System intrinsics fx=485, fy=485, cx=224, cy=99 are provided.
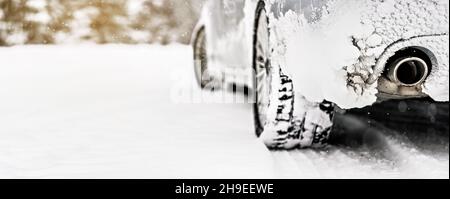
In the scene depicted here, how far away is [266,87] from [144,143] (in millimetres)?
828

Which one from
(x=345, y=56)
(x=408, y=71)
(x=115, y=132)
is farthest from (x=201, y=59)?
(x=408, y=71)

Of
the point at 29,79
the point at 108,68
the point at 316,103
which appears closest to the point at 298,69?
the point at 316,103

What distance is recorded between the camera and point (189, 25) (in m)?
10.7

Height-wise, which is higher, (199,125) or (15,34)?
(15,34)

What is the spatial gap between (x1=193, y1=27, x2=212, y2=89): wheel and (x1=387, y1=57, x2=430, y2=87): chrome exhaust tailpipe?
118 inches

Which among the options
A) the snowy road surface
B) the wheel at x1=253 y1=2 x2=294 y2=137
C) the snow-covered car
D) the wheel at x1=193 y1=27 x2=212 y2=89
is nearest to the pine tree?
the snowy road surface

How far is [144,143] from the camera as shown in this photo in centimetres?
296

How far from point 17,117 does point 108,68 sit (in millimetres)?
3885

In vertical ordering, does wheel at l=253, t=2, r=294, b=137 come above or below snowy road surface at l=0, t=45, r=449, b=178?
above

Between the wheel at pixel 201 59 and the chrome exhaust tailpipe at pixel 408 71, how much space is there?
299 cm

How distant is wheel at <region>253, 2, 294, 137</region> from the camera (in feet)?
8.39

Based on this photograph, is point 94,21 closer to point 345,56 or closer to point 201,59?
point 201,59

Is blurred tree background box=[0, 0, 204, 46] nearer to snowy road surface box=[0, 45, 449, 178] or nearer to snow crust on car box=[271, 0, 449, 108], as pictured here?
snowy road surface box=[0, 45, 449, 178]

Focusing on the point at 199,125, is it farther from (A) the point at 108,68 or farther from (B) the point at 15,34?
(B) the point at 15,34
